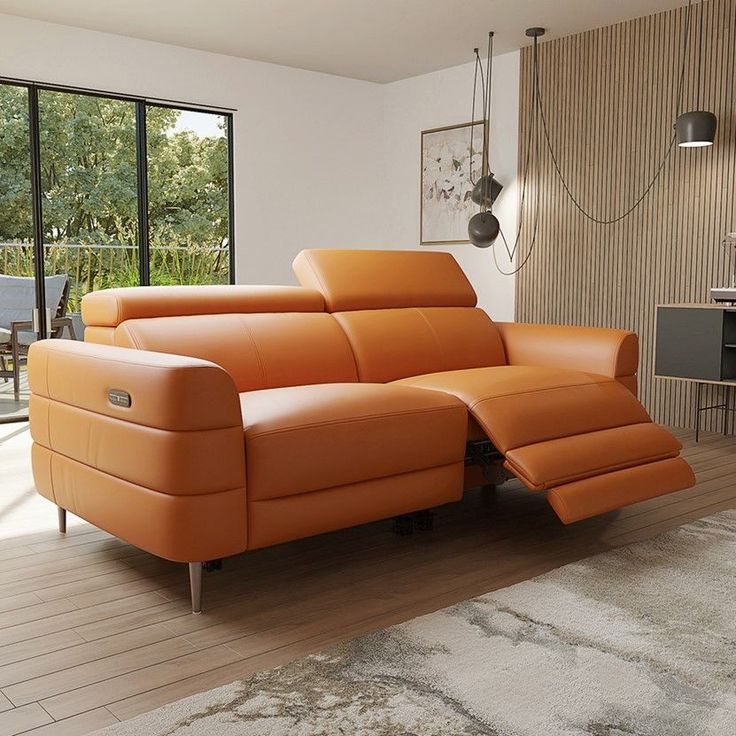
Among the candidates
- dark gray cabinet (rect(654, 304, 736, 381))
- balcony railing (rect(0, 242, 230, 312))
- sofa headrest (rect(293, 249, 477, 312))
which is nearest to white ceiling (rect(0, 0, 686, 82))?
balcony railing (rect(0, 242, 230, 312))

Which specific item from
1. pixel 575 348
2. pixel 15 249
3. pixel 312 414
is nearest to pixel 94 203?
pixel 15 249

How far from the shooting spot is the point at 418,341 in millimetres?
3262

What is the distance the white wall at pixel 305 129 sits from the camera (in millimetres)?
5293

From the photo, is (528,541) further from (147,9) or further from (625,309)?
(147,9)

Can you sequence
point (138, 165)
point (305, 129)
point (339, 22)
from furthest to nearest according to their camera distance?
point (305, 129), point (138, 165), point (339, 22)

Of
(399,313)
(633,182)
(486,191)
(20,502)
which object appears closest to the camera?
(20,502)

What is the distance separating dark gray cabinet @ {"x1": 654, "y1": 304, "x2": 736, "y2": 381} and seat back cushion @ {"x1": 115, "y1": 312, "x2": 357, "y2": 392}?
2017 mm

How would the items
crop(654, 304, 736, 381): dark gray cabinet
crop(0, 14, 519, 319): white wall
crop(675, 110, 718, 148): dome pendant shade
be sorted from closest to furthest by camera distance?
crop(654, 304, 736, 381): dark gray cabinet → crop(675, 110, 718, 148): dome pendant shade → crop(0, 14, 519, 319): white wall

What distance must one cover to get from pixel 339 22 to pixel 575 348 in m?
2.92

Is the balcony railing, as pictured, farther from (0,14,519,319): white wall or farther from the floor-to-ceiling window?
(0,14,519,319): white wall

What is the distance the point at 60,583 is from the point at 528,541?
4.51 feet

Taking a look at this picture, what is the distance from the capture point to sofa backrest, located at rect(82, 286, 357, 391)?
270 centimetres

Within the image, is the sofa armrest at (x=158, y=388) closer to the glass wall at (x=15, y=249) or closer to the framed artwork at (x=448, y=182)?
the glass wall at (x=15, y=249)

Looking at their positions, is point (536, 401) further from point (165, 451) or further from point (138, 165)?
point (138, 165)
